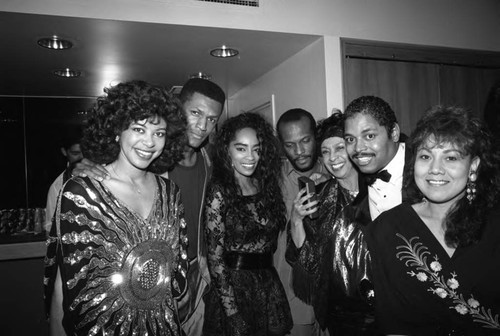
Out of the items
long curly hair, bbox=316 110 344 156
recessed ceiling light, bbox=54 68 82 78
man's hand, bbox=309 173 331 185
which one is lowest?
man's hand, bbox=309 173 331 185

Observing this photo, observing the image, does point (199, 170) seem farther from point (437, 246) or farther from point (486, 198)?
point (486, 198)

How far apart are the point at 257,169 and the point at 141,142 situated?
1.04 m

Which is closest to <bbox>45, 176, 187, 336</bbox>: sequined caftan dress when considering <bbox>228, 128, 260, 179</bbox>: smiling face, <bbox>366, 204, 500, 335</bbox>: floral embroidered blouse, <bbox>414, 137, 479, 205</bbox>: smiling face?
<bbox>228, 128, 260, 179</bbox>: smiling face

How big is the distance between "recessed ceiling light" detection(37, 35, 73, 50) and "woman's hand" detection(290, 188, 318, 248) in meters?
2.87

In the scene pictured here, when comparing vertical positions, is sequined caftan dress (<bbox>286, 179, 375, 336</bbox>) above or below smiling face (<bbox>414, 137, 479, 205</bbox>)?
below

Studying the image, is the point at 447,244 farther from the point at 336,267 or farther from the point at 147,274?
the point at 147,274

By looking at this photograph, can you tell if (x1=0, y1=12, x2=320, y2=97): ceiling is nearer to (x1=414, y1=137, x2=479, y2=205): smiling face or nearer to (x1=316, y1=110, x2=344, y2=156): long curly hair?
(x1=316, y1=110, x2=344, y2=156): long curly hair

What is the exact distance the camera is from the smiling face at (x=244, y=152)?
228cm

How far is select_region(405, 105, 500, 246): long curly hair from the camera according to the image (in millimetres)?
1582

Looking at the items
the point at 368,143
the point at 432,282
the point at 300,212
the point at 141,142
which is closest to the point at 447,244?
the point at 432,282

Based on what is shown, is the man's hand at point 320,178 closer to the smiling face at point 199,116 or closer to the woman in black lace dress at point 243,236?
the woman in black lace dress at point 243,236

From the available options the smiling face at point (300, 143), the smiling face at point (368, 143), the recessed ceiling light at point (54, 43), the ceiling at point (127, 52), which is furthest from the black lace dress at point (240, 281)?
the recessed ceiling light at point (54, 43)

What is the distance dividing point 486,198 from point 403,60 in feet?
9.14

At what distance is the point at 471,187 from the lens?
1.63 meters
